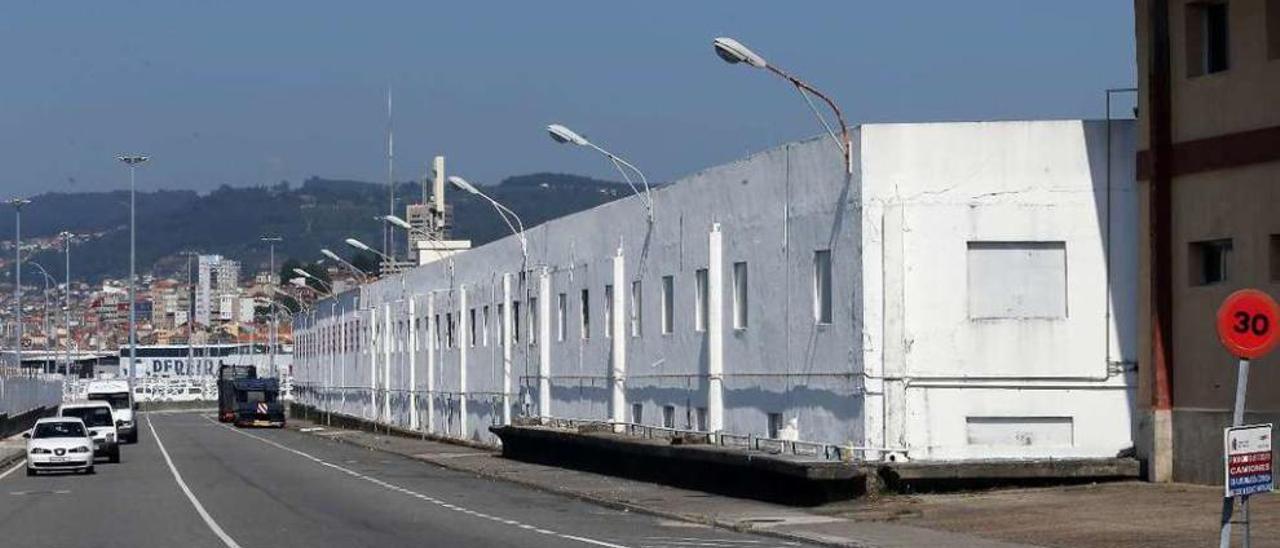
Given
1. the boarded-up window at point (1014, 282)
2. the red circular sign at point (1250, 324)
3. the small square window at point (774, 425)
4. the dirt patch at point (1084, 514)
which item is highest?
the boarded-up window at point (1014, 282)

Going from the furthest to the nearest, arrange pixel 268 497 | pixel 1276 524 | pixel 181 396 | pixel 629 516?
pixel 181 396, pixel 268 497, pixel 629 516, pixel 1276 524

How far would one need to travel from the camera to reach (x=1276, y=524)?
81.8 ft

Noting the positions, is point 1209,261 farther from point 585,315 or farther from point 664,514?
point 585,315

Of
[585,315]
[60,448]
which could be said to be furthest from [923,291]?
[60,448]

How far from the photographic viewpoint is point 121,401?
84.2 meters

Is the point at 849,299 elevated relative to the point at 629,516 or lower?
elevated

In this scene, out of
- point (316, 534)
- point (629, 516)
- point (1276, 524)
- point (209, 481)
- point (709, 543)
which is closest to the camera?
point (1276, 524)

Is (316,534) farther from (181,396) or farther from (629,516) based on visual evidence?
(181,396)

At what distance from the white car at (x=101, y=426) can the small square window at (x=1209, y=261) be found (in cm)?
3604

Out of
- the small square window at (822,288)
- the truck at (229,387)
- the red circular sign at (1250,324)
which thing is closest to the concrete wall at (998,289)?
the small square window at (822,288)

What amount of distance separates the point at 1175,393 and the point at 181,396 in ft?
531

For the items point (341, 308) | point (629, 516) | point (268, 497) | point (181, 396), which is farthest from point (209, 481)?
point (181, 396)

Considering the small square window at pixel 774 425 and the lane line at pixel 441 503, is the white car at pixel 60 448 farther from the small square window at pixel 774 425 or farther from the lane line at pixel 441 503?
the small square window at pixel 774 425

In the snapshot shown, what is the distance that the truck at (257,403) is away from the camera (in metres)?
113
